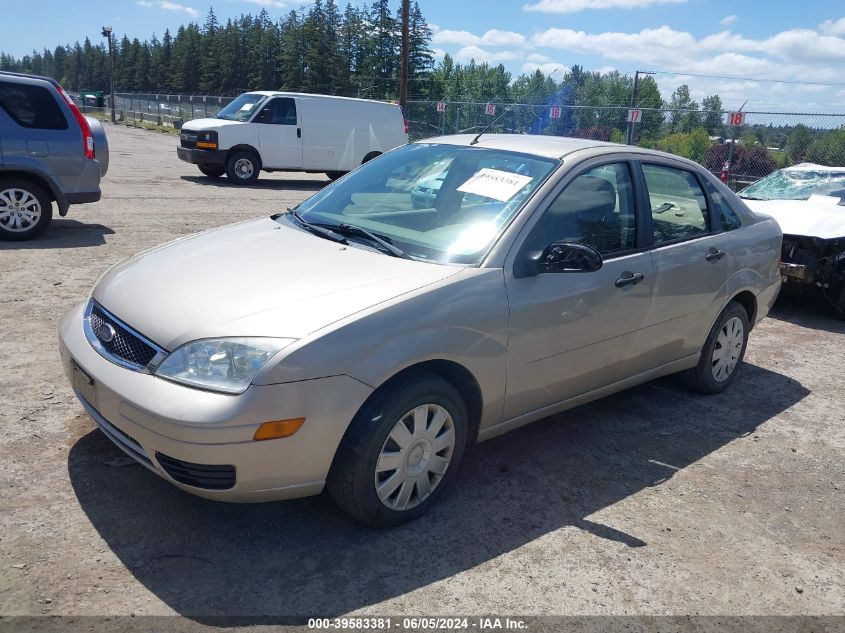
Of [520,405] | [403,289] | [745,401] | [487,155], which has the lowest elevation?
[745,401]

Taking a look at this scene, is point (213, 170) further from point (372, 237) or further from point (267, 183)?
point (372, 237)

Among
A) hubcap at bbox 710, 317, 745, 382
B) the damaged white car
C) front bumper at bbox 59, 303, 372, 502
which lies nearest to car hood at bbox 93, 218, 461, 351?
front bumper at bbox 59, 303, 372, 502

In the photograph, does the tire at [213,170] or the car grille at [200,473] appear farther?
the tire at [213,170]

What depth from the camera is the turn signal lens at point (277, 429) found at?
109 inches

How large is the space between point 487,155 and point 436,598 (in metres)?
2.51

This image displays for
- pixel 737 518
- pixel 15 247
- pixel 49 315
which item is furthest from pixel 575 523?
pixel 15 247

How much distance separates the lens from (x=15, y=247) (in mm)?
8164

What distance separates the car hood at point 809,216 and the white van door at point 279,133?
11213 mm

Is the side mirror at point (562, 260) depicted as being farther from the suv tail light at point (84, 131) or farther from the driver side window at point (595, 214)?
the suv tail light at point (84, 131)

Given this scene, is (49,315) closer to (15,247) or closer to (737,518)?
(15,247)

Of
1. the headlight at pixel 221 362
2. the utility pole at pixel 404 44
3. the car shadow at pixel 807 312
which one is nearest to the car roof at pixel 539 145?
the headlight at pixel 221 362

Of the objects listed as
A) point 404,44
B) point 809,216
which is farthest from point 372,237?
point 404,44

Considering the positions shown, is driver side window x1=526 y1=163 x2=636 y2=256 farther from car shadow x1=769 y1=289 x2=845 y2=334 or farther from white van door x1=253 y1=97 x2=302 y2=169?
white van door x1=253 y1=97 x2=302 y2=169

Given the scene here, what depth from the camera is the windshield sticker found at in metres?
3.83
